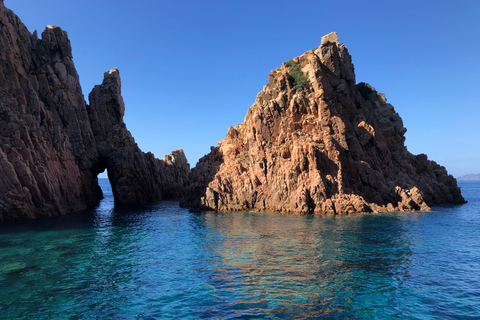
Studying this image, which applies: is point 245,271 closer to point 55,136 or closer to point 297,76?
point 55,136

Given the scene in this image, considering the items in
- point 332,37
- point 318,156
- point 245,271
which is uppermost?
point 332,37

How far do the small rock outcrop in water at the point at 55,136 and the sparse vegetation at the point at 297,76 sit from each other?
47.1 m

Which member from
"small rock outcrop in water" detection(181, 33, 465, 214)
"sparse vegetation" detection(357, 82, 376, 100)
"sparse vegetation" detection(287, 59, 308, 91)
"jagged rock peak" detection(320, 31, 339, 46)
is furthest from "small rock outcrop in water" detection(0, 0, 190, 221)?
"sparse vegetation" detection(357, 82, 376, 100)

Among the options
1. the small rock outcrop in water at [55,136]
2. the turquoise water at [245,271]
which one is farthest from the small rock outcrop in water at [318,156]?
the small rock outcrop in water at [55,136]

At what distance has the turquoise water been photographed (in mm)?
18844

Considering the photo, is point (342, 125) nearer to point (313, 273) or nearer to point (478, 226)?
point (478, 226)

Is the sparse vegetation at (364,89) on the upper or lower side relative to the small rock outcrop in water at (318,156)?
upper

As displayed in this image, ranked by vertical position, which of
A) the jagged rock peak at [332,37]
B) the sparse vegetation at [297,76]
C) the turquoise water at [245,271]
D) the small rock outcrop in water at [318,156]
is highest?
the jagged rock peak at [332,37]

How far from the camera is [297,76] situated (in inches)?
3009

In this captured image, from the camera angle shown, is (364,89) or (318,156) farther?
(364,89)

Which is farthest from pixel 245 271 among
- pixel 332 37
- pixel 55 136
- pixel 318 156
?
pixel 332 37

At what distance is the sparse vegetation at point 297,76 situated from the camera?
2884 inches

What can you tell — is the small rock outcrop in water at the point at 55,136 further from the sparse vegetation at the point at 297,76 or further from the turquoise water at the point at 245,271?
the sparse vegetation at the point at 297,76

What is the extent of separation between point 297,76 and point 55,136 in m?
56.5
